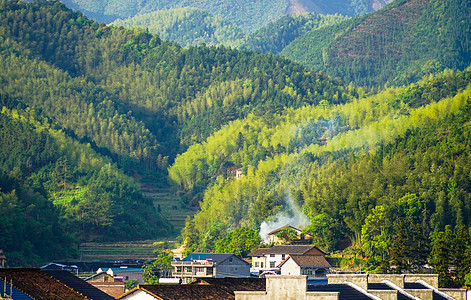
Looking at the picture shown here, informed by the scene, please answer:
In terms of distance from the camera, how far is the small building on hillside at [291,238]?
394ft

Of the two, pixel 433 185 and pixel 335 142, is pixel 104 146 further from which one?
pixel 433 185

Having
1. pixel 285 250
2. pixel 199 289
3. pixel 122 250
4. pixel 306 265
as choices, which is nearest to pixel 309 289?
pixel 199 289

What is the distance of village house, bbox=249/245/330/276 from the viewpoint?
340 ft

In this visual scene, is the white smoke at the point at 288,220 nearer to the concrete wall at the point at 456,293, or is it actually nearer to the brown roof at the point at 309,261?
the brown roof at the point at 309,261

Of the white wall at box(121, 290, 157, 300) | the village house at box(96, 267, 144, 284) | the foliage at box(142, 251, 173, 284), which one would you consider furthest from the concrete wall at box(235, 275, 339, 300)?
the village house at box(96, 267, 144, 284)

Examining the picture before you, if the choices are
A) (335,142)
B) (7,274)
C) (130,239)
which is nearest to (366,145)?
(335,142)

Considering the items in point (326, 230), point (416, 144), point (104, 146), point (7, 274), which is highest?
point (104, 146)

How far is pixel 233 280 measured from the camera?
169ft

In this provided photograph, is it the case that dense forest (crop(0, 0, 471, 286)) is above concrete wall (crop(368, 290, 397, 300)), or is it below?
above

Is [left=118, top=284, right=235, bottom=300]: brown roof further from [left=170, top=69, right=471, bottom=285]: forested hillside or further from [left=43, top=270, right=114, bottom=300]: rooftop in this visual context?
[left=170, top=69, right=471, bottom=285]: forested hillside

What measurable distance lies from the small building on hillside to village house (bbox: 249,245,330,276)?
26.8ft

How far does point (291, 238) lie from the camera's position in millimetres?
121938

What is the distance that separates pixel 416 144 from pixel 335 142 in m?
33.8

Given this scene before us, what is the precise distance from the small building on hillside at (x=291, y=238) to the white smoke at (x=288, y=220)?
4318mm
